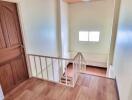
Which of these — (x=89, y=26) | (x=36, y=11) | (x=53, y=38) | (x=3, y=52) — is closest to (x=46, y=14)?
(x=36, y=11)

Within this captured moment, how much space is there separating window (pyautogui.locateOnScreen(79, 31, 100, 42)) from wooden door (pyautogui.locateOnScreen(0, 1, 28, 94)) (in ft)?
13.5

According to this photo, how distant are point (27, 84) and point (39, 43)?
1.34 meters

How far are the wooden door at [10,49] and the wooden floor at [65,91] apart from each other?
28 cm

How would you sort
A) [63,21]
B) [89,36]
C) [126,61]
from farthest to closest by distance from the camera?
[89,36], [63,21], [126,61]

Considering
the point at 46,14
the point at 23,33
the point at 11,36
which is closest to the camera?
the point at 11,36

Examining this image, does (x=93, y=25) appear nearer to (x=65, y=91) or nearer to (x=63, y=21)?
(x=63, y=21)

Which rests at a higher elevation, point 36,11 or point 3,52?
point 36,11

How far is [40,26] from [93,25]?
3316mm

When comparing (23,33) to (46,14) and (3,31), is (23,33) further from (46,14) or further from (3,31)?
(46,14)

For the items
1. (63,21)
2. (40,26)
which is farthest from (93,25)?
(40,26)

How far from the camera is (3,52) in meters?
2.24

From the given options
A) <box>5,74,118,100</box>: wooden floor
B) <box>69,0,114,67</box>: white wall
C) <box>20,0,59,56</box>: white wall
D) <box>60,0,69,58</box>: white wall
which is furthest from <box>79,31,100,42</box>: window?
<box>5,74,118,100</box>: wooden floor

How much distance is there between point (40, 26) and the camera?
3.39 m

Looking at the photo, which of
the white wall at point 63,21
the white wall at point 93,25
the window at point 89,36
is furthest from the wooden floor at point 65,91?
the window at point 89,36
